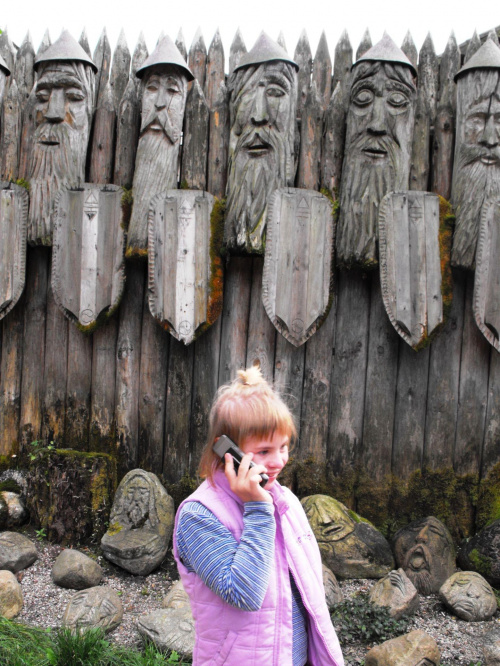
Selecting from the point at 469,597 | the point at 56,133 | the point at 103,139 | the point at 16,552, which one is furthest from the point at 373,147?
the point at 16,552

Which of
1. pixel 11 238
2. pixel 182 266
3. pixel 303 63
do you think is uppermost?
pixel 303 63

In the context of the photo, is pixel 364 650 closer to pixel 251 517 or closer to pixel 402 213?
pixel 251 517

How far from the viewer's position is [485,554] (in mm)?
3297

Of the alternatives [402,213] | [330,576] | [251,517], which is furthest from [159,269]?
[251,517]

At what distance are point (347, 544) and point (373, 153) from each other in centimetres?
239

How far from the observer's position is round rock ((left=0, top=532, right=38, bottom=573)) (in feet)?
10.8

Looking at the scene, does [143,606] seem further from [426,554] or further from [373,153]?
[373,153]

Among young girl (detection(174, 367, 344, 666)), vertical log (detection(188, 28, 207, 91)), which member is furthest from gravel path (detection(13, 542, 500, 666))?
vertical log (detection(188, 28, 207, 91))

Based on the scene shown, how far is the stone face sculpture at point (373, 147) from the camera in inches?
140

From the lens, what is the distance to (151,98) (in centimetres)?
378

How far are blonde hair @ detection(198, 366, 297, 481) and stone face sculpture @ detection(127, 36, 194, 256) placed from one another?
2200mm

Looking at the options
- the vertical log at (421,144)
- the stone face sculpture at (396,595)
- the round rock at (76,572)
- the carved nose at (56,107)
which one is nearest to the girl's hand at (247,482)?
the stone face sculpture at (396,595)

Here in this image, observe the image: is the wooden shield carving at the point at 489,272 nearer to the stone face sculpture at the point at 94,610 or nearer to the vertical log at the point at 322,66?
the vertical log at the point at 322,66

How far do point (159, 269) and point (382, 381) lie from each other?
1.63 m
